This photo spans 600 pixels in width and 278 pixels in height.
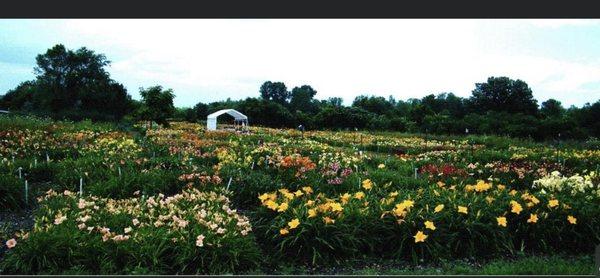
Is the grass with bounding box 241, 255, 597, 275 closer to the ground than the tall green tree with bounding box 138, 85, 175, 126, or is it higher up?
closer to the ground

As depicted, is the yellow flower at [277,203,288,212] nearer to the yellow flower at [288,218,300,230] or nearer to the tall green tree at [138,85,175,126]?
the yellow flower at [288,218,300,230]

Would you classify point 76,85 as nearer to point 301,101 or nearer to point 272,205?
point 301,101

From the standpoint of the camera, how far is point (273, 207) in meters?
5.80

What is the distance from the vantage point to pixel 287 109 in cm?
4591

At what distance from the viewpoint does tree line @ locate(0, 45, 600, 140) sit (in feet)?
109

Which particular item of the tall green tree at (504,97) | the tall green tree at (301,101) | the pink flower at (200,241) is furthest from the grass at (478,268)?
the tall green tree at (301,101)

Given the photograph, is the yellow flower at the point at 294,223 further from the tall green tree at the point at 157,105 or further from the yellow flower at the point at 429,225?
the tall green tree at the point at 157,105

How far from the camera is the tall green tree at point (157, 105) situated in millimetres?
30250

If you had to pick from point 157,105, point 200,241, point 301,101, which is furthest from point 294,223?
point 301,101

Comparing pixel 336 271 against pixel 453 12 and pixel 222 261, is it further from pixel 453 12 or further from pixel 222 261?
pixel 453 12

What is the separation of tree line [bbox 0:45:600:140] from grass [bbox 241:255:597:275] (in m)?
27.4

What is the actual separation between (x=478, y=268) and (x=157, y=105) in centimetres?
2872

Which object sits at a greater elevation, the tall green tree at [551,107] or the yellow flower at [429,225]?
the tall green tree at [551,107]

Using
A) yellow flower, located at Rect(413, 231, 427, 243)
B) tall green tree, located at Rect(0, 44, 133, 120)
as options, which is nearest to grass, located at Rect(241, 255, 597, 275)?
yellow flower, located at Rect(413, 231, 427, 243)
